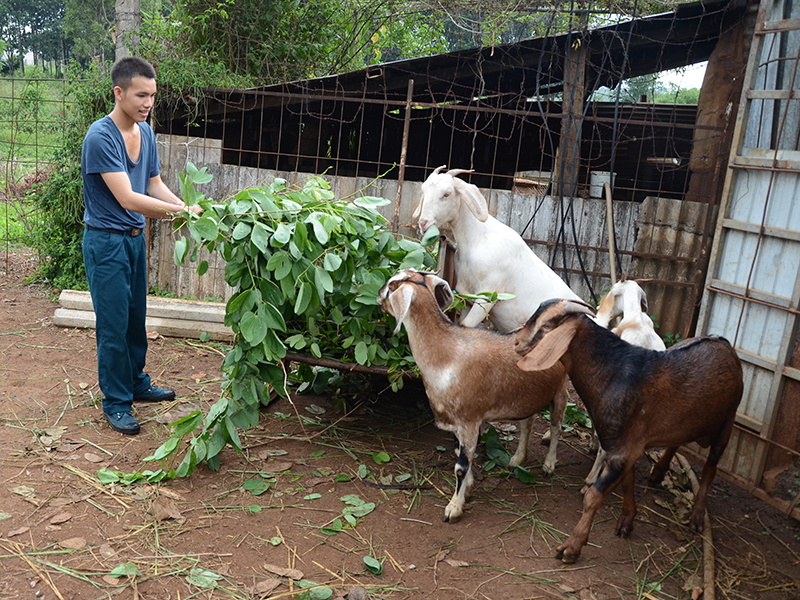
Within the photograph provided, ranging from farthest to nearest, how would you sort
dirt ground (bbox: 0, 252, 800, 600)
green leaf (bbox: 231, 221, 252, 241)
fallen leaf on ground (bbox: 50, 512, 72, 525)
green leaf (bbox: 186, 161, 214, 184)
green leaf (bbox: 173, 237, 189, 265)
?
green leaf (bbox: 186, 161, 214, 184) < green leaf (bbox: 231, 221, 252, 241) < green leaf (bbox: 173, 237, 189, 265) < fallen leaf on ground (bbox: 50, 512, 72, 525) < dirt ground (bbox: 0, 252, 800, 600)

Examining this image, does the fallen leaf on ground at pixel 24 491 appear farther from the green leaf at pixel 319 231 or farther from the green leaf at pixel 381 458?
the green leaf at pixel 319 231

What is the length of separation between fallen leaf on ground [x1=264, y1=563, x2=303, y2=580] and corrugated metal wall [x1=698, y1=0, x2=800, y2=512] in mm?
3096

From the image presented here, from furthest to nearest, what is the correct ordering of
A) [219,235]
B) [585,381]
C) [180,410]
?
[180,410] < [219,235] < [585,381]

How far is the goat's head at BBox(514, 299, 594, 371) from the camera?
3.17 metres

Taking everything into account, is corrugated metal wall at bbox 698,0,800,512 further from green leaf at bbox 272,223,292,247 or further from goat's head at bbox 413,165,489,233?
green leaf at bbox 272,223,292,247

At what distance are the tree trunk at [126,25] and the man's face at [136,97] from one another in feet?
14.6

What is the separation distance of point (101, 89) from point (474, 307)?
599cm

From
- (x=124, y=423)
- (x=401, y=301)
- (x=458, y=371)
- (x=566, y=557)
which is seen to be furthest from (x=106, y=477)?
(x=566, y=557)

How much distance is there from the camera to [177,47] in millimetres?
8562

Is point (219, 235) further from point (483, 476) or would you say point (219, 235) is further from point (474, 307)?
point (483, 476)

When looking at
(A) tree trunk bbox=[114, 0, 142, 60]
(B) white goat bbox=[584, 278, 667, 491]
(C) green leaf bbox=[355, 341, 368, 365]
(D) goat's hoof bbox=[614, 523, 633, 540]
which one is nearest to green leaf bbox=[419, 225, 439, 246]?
(C) green leaf bbox=[355, 341, 368, 365]

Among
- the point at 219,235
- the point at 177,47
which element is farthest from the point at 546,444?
the point at 177,47

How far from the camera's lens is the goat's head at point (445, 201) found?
14.6 feet

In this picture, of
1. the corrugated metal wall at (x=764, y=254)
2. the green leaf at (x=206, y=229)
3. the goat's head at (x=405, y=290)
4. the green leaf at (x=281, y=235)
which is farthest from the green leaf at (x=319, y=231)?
the corrugated metal wall at (x=764, y=254)
